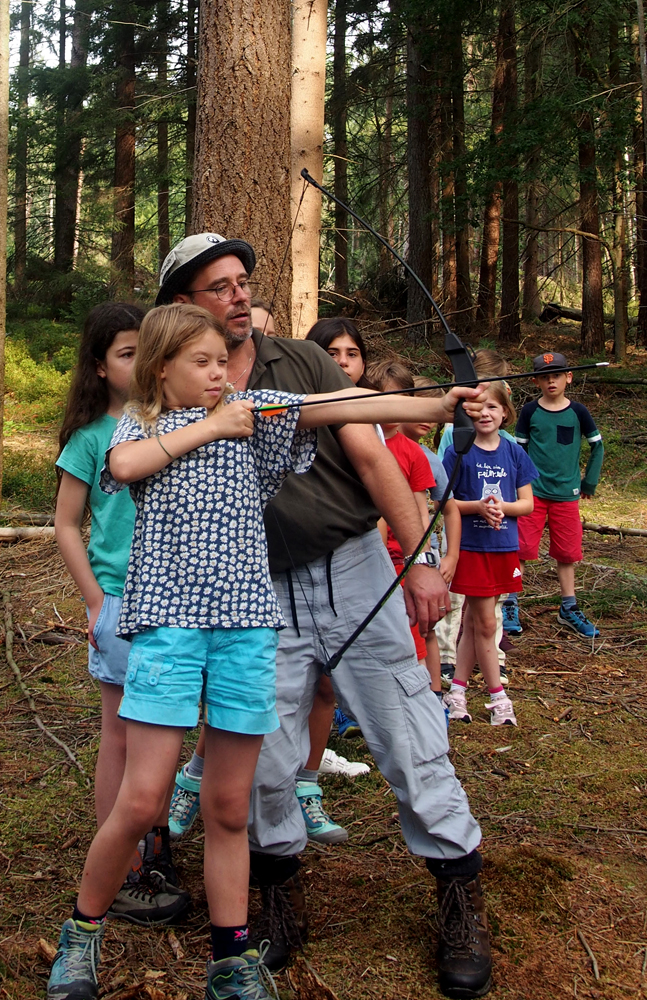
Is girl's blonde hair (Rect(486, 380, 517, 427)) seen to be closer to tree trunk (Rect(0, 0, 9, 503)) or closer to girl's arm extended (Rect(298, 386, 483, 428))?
girl's arm extended (Rect(298, 386, 483, 428))

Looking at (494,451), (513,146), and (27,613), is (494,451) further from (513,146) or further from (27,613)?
(513,146)

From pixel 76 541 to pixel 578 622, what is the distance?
4.05m

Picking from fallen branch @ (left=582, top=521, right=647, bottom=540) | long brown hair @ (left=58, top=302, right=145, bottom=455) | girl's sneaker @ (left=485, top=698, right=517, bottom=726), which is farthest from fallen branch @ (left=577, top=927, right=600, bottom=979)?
fallen branch @ (left=582, top=521, right=647, bottom=540)

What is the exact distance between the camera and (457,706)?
4.52 metres

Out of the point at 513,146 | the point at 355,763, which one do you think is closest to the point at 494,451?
the point at 355,763

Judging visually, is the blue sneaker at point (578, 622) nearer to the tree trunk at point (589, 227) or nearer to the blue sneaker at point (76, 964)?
the blue sneaker at point (76, 964)

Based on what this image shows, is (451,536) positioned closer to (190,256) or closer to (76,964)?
(190,256)

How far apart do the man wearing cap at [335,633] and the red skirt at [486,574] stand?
1.80 meters

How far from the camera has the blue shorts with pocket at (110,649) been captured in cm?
274

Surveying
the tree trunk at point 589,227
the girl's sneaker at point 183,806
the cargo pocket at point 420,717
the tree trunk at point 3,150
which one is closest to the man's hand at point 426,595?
the cargo pocket at point 420,717

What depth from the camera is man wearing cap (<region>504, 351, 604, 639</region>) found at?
235 inches

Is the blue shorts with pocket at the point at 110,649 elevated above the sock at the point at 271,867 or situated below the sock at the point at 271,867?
above

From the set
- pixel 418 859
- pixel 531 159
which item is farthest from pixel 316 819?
pixel 531 159

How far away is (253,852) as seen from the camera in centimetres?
267
